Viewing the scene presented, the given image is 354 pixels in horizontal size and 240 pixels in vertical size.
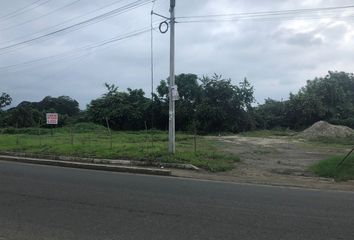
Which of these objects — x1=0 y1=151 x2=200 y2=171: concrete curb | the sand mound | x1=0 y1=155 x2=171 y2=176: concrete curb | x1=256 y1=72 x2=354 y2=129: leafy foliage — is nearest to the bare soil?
x1=0 y1=155 x2=171 y2=176: concrete curb

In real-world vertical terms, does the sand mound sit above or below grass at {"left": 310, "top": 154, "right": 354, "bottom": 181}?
above

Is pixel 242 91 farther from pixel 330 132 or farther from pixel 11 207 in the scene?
pixel 11 207

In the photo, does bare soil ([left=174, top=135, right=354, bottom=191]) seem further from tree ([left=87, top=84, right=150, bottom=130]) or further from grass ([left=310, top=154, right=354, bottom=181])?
tree ([left=87, top=84, right=150, bottom=130])

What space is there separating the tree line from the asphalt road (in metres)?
39.3

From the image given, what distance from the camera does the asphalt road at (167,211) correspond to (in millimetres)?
7578

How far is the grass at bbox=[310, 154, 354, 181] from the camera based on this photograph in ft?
51.2

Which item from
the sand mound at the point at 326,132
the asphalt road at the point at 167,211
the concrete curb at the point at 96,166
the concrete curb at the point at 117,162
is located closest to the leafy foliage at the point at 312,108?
the sand mound at the point at 326,132

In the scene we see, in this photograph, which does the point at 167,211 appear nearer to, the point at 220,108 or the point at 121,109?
the point at 220,108

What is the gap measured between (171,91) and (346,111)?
4522cm

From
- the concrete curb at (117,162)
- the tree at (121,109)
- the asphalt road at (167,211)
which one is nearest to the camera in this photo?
the asphalt road at (167,211)

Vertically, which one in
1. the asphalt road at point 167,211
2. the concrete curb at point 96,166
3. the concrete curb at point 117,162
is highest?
the concrete curb at point 117,162

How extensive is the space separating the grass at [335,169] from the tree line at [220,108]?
34770 mm

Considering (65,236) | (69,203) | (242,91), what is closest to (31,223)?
(65,236)

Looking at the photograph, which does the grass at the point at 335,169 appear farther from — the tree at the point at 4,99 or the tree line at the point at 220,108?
the tree at the point at 4,99
